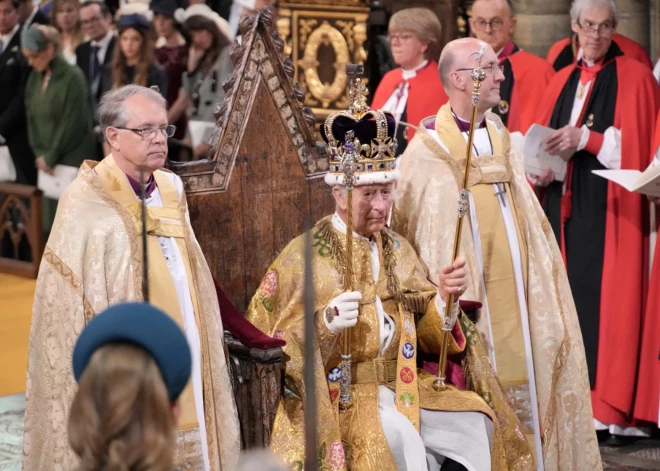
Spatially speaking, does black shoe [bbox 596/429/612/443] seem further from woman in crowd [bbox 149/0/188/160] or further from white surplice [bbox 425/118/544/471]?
woman in crowd [bbox 149/0/188/160]

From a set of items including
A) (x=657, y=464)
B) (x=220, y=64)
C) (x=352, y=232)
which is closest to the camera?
(x=352, y=232)

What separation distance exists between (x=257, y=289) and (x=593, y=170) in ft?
7.28

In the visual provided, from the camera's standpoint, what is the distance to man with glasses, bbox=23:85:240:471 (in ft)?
13.6

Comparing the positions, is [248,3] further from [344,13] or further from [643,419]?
[643,419]

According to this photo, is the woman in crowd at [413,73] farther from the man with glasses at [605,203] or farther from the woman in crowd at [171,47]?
the woman in crowd at [171,47]

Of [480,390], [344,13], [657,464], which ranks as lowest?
[657,464]

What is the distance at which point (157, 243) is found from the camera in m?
4.35

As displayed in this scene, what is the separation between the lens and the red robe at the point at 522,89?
7.07 metres

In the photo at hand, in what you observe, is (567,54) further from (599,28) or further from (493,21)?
(599,28)

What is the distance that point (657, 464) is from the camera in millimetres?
6094

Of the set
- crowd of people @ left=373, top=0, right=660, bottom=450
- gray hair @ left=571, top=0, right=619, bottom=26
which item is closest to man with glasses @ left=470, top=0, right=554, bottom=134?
crowd of people @ left=373, top=0, right=660, bottom=450

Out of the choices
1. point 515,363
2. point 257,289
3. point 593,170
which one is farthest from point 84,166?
point 593,170

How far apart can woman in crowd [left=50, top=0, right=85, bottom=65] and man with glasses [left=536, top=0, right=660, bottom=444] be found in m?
3.82

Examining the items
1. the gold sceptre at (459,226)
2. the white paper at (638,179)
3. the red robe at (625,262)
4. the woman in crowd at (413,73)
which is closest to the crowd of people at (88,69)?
the woman in crowd at (413,73)
